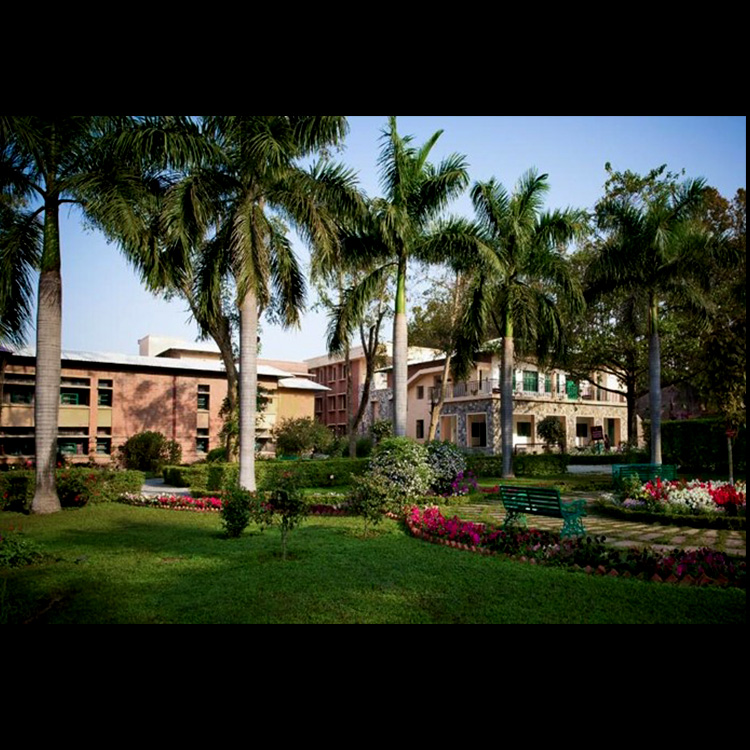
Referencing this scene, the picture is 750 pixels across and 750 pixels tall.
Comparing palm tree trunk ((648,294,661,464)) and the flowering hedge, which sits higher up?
palm tree trunk ((648,294,661,464))

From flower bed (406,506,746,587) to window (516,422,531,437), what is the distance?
21.7m

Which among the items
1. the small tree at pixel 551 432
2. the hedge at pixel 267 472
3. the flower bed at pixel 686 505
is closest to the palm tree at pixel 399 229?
the hedge at pixel 267 472

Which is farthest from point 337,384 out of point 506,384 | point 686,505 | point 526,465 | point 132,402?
point 686,505

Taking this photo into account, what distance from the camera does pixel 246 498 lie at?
8367 millimetres

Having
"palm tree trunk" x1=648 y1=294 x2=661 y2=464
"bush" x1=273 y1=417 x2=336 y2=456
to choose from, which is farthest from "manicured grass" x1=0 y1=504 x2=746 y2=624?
"bush" x1=273 y1=417 x2=336 y2=456

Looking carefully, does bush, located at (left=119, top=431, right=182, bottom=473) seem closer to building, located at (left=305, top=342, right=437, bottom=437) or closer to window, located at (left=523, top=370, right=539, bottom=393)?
building, located at (left=305, top=342, right=437, bottom=437)

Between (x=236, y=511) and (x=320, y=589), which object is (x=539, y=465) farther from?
(x=320, y=589)

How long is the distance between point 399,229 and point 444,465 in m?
5.50

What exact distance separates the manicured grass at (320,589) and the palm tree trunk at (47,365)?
2587 mm

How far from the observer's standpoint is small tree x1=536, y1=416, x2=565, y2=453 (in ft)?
84.3
